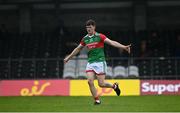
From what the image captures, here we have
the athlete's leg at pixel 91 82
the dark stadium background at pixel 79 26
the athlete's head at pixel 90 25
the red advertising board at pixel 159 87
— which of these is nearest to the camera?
the athlete's head at pixel 90 25

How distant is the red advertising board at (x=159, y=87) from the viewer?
23.6 metres

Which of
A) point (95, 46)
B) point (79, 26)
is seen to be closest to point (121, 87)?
point (95, 46)

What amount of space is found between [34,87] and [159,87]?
509 cm

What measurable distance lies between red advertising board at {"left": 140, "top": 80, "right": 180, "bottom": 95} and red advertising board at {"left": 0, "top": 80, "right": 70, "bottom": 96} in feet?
10.3

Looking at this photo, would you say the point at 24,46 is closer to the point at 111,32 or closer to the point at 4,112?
the point at 111,32

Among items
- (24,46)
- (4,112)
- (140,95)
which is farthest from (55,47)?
(4,112)

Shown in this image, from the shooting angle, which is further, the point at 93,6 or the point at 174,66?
the point at 93,6

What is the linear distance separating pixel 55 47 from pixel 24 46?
161cm

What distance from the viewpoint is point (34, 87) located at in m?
23.8

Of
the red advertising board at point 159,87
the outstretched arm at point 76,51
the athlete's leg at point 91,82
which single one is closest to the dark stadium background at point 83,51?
the red advertising board at point 159,87

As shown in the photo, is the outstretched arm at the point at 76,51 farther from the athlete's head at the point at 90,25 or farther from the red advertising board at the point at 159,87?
the red advertising board at the point at 159,87

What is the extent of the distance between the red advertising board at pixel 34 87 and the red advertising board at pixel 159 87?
10.3 feet

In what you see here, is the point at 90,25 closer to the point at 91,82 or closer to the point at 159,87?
the point at 91,82

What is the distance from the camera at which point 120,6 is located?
1265 inches
